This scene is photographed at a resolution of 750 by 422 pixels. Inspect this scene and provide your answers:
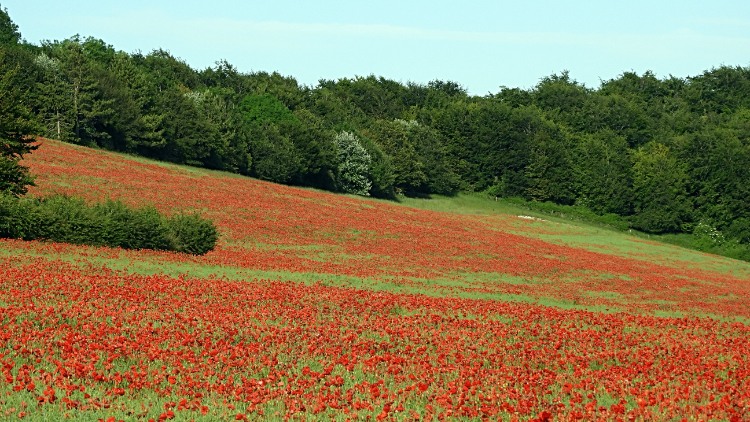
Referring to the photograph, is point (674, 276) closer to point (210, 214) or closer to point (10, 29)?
point (210, 214)

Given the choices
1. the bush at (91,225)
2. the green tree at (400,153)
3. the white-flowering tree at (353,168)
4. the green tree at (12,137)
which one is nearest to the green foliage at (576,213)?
the green tree at (400,153)

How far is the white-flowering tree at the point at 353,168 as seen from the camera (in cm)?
10975

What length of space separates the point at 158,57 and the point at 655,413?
163078 mm

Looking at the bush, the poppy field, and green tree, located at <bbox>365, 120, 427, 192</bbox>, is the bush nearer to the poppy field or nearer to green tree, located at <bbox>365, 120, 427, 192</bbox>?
the poppy field

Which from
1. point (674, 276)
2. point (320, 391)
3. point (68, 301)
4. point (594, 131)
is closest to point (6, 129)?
point (68, 301)

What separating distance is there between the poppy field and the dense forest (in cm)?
5586

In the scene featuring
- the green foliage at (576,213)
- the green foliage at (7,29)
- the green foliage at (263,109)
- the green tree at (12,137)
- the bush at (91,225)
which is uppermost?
the green foliage at (7,29)

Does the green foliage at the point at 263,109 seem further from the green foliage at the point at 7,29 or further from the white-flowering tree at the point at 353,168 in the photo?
the green foliage at the point at 7,29

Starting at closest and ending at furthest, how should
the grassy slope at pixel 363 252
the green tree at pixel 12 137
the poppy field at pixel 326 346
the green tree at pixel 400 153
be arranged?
the poppy field at pixel 326 346 → the grassy slope at pixel 363 252 → the green tree at pixel 12 137 → the green tree at pixel 400 153

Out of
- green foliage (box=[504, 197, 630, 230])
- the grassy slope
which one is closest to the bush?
the grassy slope

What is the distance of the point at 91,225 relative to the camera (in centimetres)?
2916

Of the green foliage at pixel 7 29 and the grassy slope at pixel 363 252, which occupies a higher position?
the green foliage at pixel 7 29

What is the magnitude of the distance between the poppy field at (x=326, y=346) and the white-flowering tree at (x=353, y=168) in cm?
7255

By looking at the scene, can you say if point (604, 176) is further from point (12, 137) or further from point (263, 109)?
point (12, 137)
